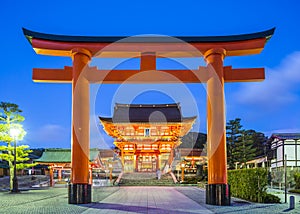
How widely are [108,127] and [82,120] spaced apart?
17.9 metres

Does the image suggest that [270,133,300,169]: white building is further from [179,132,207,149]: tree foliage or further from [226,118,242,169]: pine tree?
[179,132,207,149]: tree foliage

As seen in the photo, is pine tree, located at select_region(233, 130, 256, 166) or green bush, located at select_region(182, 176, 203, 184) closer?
green bush, located at select_region(182, 176, 203, 184)

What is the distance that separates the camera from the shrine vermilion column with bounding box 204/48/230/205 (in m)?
10.3

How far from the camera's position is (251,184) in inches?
508

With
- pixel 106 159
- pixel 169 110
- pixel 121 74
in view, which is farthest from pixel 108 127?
pixel 121 74

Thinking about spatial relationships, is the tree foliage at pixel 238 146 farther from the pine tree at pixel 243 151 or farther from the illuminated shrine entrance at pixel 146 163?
the illuminated shrine entrance at pixel 146 163

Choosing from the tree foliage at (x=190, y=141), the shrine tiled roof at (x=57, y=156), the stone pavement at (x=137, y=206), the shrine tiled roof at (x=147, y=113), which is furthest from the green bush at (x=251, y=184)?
the tree foliage at (x=190, y=141)

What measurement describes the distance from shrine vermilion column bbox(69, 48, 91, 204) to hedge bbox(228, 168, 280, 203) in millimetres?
6043

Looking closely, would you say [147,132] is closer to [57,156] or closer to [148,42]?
[57,156]

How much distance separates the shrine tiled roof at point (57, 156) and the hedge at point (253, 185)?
56.8ft

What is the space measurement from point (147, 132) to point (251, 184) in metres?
18.3

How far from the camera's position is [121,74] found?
11.6 meters

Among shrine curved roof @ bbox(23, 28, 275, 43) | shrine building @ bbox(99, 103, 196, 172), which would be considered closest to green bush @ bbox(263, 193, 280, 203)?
shrine curved roof @ bbox(23, 28, 275, 43)

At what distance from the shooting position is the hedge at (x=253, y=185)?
40.0 ft
